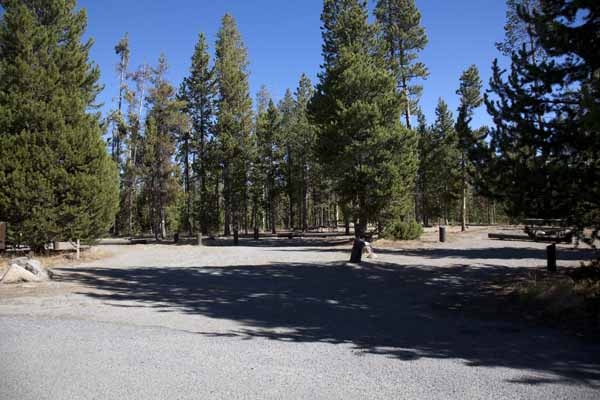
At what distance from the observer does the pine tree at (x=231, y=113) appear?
35812 millimetres

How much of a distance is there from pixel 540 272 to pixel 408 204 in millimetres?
10595

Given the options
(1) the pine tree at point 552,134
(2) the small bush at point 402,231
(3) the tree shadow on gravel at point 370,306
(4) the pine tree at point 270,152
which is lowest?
(3) the tree shadow on gravel at point 370,306

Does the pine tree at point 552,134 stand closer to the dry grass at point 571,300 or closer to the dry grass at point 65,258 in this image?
the dry grass at point 571,300

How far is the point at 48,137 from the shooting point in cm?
1608

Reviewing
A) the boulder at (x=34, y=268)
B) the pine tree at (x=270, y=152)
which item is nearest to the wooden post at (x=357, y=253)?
the boulder at (x=34, y=268)

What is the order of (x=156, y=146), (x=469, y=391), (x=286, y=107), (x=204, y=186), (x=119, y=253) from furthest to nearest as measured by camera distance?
(x=286, y=107) < (x=204, y=186) < (x=156, y=146) < (x=119, y=253) < (x=469, y=391)

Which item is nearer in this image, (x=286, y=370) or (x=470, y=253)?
(x=286, y=370)

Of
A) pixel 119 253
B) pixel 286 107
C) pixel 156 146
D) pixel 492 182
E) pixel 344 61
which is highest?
pixel 286 107

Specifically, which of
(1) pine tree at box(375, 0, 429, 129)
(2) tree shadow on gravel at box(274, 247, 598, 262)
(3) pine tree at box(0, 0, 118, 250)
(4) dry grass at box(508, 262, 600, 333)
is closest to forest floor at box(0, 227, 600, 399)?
(4) dry grass at box(508, 262, 600, 333)

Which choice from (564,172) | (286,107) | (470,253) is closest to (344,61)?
(470,253)

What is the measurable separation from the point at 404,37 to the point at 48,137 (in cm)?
2176

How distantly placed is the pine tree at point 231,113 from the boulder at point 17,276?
81.2 feet

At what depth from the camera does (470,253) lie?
17672mm

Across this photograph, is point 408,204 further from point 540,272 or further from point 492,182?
point 492,182
